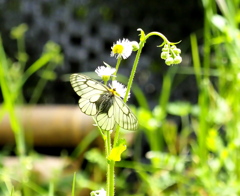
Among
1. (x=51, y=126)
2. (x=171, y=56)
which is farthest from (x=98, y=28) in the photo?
(x=171, y=56)

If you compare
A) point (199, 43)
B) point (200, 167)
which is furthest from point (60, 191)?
point (199, 43)

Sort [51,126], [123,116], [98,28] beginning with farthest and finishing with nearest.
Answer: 1. [98,28]
2. [51,126]
3. [123,116]

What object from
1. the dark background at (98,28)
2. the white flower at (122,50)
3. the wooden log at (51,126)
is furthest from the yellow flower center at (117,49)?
the dark background at (98,28)

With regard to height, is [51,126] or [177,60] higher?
[51,126]

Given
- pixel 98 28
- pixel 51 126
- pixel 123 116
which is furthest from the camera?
pixel 98 28

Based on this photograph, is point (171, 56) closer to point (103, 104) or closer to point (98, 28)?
point (103, 104)

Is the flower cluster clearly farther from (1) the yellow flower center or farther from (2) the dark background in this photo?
(2) the dark background

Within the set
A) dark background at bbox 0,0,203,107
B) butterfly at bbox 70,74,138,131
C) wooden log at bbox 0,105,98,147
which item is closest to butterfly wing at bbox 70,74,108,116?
butterfly at bbox 70,74,138,131

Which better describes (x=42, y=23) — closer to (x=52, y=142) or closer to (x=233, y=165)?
(x=52, y=142)
